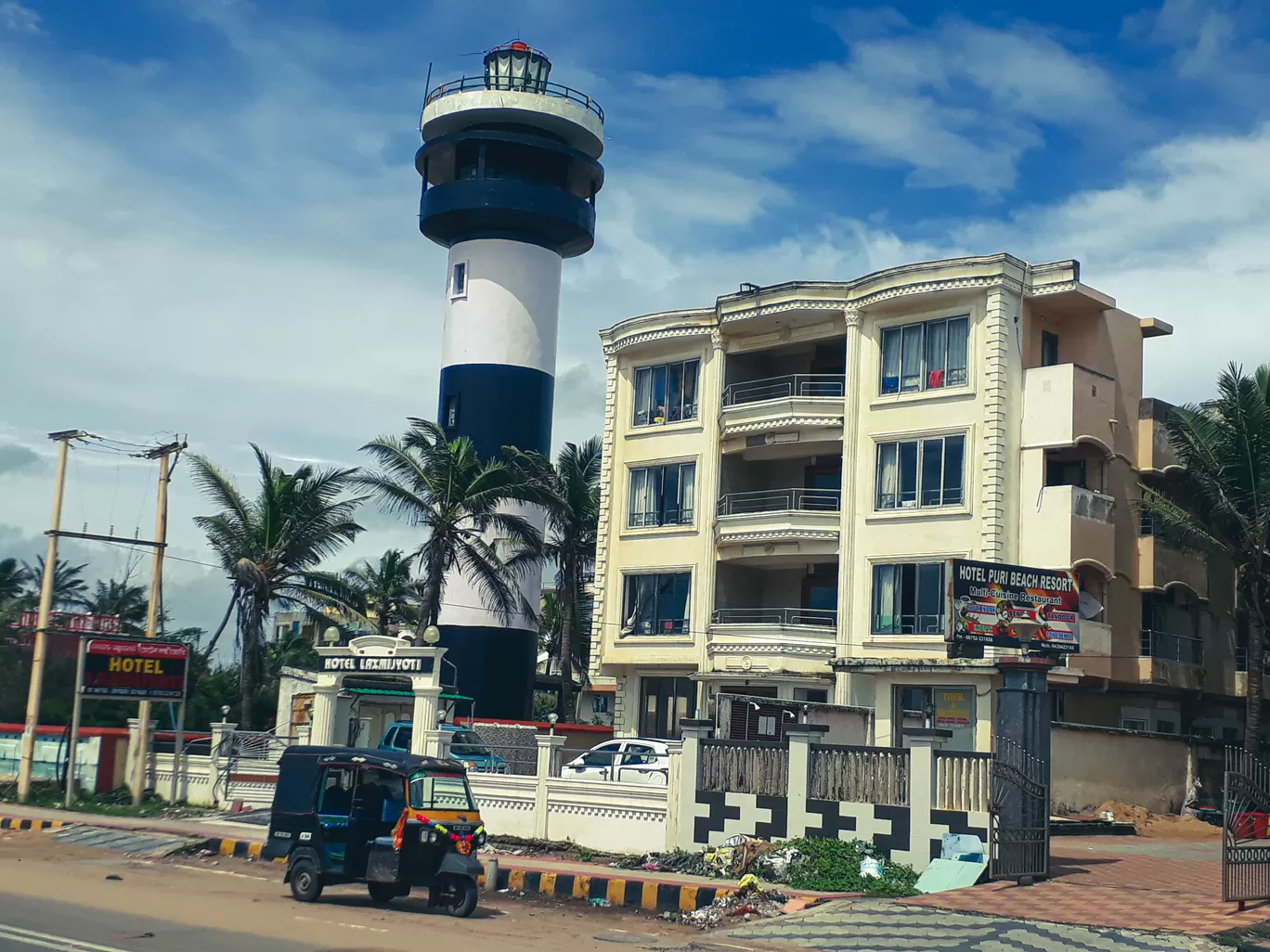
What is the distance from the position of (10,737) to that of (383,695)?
1207cm

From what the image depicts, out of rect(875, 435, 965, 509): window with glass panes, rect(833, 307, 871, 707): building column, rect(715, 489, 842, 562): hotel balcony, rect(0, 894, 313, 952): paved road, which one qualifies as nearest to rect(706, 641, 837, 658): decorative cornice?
rect(833, 307, 871, 707): building column

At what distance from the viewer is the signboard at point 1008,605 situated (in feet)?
80.3

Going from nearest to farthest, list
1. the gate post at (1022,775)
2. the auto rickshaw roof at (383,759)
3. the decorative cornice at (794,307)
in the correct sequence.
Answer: the auto rickshaw roof at (383,759) → the gate post at (1022,775) → the decorative cornice at (794,307)

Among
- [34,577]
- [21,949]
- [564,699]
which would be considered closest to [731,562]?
[564,699]

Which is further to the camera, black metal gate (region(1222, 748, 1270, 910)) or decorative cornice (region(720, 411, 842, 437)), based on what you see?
decorative cornice (region(720, 411, 842, 437))

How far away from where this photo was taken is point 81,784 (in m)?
33.8

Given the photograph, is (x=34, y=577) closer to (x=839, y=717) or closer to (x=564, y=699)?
(x=564, y=699)

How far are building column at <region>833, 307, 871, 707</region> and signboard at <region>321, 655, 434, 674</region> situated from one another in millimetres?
12272

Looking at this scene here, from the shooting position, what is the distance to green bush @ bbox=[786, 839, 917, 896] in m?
19.7

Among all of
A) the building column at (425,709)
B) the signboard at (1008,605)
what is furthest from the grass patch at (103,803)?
the signboard at (1008,605)

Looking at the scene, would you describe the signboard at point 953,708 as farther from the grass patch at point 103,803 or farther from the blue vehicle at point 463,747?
the grass patch at point 103,803

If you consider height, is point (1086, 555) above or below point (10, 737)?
above

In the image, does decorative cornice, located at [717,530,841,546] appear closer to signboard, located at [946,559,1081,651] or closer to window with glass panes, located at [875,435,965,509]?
window with glass panes, located at [875,435,965,509]

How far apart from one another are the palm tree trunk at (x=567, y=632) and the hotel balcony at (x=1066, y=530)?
15344 mm
